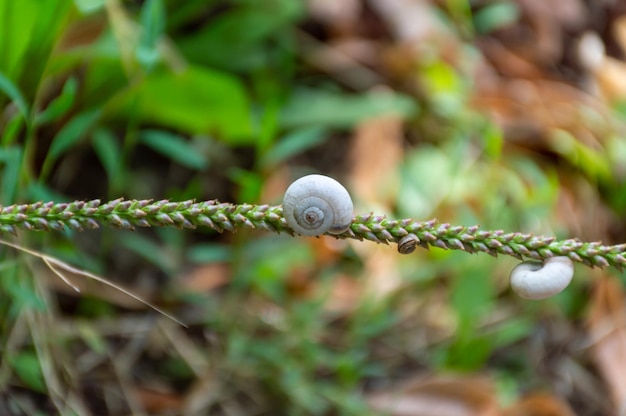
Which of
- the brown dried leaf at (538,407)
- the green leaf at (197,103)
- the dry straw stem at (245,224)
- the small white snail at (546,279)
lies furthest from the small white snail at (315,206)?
the green leaf at (197,103)

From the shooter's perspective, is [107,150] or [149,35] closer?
[149,35]

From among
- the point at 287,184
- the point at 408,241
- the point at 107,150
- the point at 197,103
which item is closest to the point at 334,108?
the point at 287,184

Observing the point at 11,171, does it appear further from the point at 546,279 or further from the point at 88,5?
the point at 546,279

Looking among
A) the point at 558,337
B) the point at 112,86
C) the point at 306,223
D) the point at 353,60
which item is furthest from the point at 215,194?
the point at 306,223

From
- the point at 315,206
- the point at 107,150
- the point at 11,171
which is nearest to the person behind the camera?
the point at 315,206

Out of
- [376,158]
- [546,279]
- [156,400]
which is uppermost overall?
[376,158]

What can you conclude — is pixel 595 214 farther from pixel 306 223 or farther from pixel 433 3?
pixel 306 223
